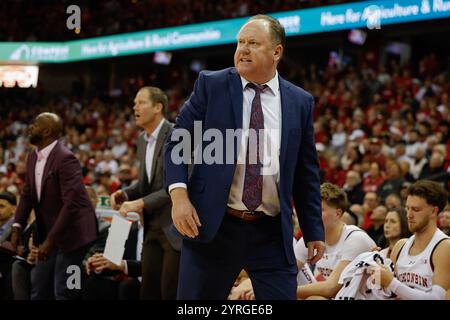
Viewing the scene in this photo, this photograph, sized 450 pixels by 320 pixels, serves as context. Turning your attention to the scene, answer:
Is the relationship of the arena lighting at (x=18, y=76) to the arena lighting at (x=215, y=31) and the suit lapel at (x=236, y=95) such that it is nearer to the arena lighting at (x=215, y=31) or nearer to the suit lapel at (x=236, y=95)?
the arena lighting at (x=215, y=31)

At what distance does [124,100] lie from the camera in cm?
2166

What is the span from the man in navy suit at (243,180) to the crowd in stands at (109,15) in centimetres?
1530

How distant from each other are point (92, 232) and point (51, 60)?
17350 mm

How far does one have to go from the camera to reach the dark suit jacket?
4758 millimetres

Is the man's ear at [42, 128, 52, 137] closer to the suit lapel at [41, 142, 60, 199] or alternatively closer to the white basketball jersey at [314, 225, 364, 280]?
the suit lapel at [41, 142, 60, 199]

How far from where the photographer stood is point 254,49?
3045 millimetres

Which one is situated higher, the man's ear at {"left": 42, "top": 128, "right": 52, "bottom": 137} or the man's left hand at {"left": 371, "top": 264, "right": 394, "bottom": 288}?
the man's ear at {"left": 42, "top": 128, "right": 52, "bottom": 137}

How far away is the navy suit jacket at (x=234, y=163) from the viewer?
295 cm

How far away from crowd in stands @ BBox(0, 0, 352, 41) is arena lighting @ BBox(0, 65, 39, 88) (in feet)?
3.83

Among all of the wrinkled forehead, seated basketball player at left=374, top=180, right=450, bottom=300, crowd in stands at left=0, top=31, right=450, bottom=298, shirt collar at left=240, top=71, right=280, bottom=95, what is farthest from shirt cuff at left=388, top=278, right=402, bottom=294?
the wrinkled forehead

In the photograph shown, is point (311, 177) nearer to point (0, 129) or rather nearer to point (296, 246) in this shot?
point (296, 246)

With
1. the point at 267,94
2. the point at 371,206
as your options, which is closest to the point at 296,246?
the point at 267,94

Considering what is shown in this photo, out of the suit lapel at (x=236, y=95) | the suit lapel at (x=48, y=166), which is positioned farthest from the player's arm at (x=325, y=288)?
the suit lapel at (x=48, y=166)

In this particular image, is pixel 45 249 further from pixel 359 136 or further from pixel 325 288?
pixel 359 136
